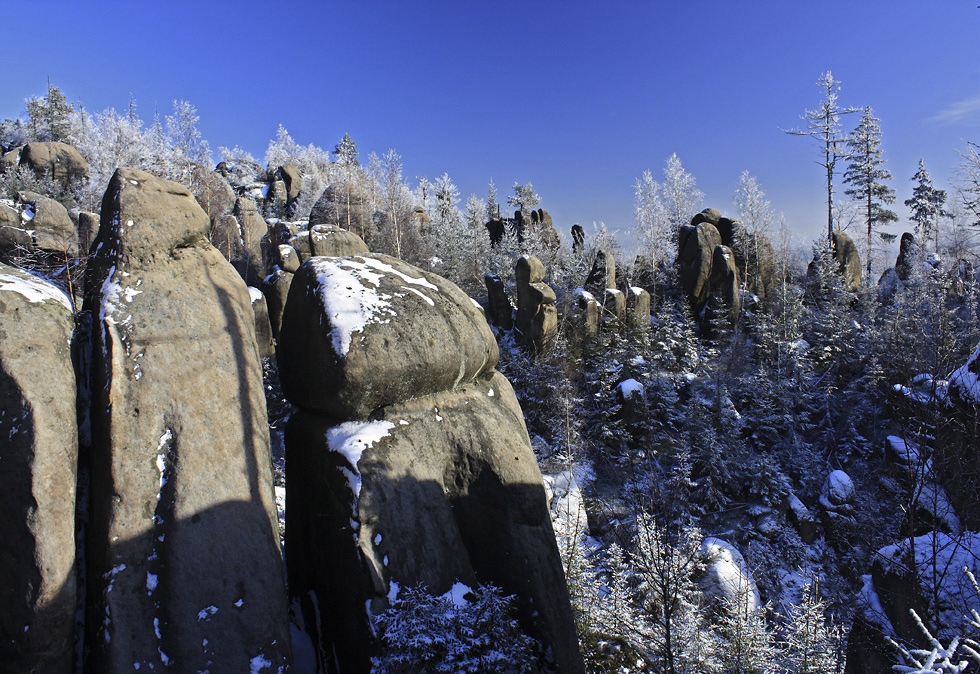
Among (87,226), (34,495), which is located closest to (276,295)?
(87,226)

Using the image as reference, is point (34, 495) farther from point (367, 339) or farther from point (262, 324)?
point (262, 324)

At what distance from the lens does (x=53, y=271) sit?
4.32m

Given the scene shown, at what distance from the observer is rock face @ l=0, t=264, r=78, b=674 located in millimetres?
3219

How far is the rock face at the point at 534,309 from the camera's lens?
20672mm

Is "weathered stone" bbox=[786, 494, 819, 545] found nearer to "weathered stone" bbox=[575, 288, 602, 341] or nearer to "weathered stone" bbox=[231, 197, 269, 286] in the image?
"weathered stone" bbox=[575, 288, 602, 341]

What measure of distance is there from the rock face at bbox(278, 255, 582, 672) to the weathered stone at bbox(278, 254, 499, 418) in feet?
0.04

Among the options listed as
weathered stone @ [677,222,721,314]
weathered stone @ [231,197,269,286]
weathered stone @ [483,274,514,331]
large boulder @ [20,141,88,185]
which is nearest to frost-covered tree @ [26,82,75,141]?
large boulder @ [20,141,88,185]

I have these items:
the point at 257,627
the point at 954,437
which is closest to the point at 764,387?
the point at 954,437

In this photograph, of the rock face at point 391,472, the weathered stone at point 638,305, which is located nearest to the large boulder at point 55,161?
the weathered stone at point 638,305

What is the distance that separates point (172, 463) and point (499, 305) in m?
19.8

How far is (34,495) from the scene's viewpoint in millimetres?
3312

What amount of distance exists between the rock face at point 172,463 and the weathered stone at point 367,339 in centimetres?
51

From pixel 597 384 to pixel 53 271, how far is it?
1704 centimetres

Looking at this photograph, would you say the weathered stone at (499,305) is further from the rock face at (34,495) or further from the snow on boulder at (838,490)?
the rock face at (34,495)
